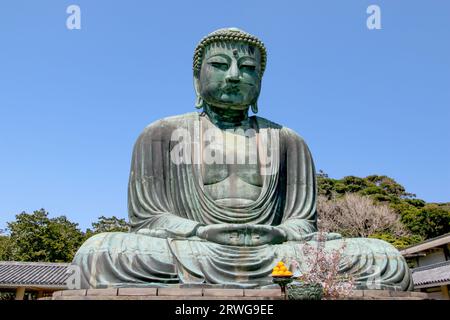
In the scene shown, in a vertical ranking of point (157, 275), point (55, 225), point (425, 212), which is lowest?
point (157, 275)

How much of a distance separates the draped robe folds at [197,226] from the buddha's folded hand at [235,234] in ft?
0.29

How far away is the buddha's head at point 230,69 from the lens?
24.6ft

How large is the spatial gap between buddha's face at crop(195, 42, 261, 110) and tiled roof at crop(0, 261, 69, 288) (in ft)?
42.0

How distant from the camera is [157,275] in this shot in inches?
227

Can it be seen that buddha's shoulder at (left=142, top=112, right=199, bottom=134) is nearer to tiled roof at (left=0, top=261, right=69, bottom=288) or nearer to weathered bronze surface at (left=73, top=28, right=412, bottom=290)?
weathered bronze surface at (left=73, top=28, right=412, bottom=290)

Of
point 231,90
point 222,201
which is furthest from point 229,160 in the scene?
point 231,90

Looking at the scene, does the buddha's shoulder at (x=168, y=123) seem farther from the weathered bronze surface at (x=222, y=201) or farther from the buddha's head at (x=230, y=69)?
the buddha's head at (x=230, y=69)

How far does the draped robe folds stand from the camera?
5.80 meters

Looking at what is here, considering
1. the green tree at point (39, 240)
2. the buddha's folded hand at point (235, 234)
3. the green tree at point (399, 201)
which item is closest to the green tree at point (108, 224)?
the green tree at point (39, 240)

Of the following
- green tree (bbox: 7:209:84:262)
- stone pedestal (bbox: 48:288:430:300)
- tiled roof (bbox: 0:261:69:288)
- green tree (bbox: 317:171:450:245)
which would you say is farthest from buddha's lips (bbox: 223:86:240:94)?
green tree (bbox: 317:171:450:245)

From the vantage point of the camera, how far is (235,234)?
20.3 feet
